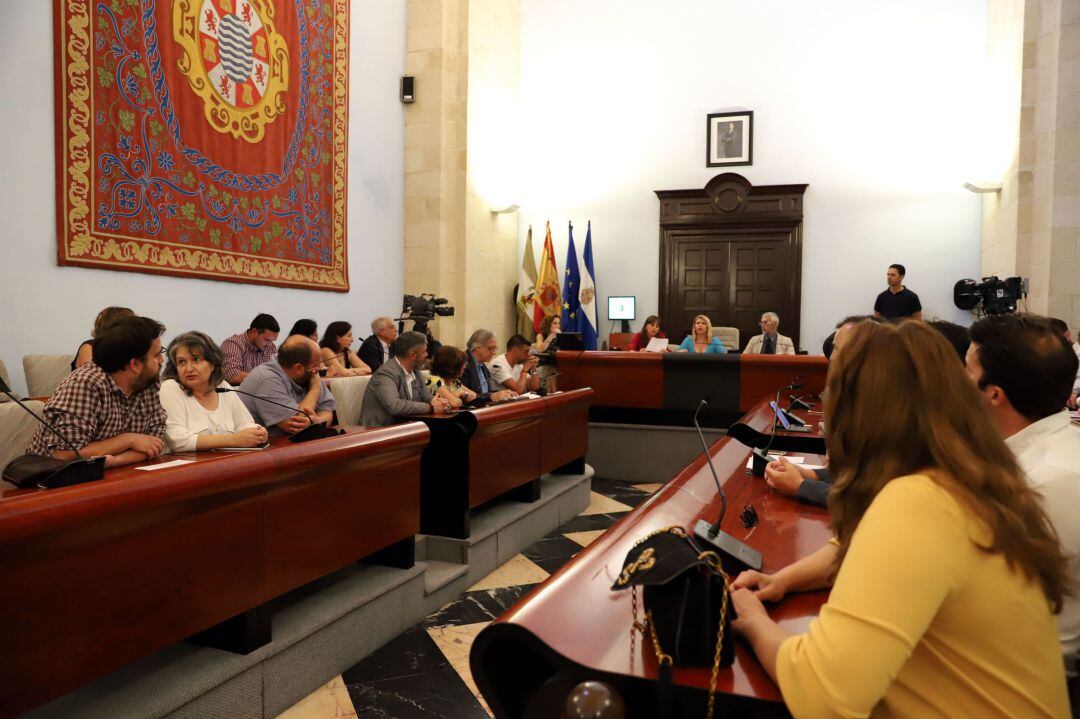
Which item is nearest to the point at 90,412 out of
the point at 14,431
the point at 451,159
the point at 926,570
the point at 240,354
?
the point at 14,431

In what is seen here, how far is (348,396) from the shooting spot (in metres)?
4.00

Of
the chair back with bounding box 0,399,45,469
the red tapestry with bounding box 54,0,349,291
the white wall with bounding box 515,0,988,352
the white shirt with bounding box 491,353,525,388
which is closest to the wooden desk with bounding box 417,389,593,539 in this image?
the white shirt with bounding box 491,353,525,388

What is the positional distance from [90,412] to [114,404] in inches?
3.2

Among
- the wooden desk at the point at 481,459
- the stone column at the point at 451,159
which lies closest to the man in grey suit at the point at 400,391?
the wooden desk at the point at 481,459

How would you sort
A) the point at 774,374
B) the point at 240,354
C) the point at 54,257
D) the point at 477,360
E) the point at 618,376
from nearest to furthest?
the point at 54,257
the point at 240,354
the point at 477,360
the point at 774,374
the point at 618,376

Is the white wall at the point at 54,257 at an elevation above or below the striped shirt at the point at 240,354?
above

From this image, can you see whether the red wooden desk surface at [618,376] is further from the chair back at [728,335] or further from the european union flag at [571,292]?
the european union flag at [571,292]

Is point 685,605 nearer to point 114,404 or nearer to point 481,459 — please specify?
point 114,404

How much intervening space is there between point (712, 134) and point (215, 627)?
8.32m

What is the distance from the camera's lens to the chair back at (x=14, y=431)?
229 centimetres

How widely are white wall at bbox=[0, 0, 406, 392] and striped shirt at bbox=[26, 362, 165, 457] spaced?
219cm

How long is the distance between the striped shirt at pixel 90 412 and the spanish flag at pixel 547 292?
6.70 m

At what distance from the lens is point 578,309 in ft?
30.3

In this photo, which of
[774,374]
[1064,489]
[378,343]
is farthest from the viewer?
[378,343]
